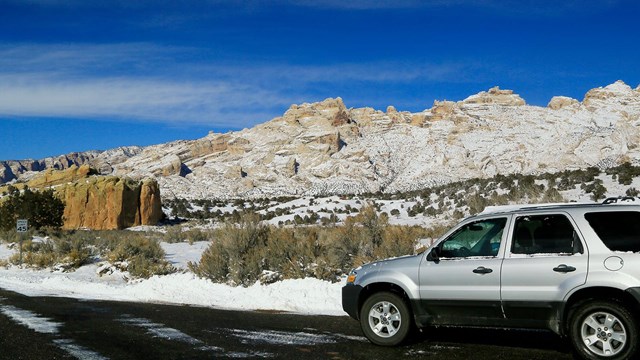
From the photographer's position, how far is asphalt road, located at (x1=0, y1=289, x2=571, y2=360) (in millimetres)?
7727

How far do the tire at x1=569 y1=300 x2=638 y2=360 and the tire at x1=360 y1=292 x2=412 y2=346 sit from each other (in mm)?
2148

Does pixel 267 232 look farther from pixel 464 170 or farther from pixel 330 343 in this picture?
pixel 464 170

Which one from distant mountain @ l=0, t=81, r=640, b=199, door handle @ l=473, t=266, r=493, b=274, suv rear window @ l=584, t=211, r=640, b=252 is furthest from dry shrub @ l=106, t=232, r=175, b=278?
distant mountain @ l=0, t=81, r=640, b=199

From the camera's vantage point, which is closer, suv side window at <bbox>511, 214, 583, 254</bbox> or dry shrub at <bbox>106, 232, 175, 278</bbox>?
suv side window at <bbox>511, 214, 583, 254</bbox>

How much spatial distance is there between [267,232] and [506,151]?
7773cm

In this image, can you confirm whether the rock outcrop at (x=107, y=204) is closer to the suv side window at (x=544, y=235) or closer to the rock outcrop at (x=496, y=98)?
the suv side window at (x=544, y=235)

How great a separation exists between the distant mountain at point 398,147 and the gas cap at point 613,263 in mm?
68782

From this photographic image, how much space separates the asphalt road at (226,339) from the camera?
7727 mm

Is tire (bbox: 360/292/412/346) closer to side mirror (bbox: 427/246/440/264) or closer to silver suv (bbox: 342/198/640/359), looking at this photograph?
silver suv (bbox: 342/198/640/359)

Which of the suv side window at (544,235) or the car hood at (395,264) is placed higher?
the suv side window at (544,235)

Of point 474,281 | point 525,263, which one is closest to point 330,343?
point 474,281

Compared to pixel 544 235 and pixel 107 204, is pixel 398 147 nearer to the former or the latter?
pixel 107 204

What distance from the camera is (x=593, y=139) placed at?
82.0 m

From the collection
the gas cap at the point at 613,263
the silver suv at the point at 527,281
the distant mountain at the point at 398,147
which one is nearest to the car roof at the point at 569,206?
the silver suv at the point at 527,281
